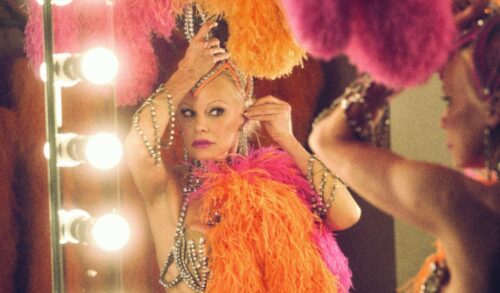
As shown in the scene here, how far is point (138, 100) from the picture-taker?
3.10 ft

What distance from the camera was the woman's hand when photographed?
93cm

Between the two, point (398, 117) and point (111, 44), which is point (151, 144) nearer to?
point (111, 44)

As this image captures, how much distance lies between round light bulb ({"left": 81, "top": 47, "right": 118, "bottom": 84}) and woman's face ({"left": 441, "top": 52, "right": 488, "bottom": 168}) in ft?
A: 1.68

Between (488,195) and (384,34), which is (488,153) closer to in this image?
(488,195)

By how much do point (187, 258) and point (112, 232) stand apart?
131 mm

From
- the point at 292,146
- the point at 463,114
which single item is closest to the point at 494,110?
the point at 463,114

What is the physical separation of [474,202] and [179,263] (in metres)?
0.45

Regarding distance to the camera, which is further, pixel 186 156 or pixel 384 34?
pixel 186 156

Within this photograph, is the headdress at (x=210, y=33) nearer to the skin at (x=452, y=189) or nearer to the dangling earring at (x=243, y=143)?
the dangling earring at (x=243, y=143)

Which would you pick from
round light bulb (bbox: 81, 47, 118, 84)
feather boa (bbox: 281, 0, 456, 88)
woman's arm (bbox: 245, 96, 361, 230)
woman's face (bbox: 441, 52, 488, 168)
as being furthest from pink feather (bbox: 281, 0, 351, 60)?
round light bulb (bbox: 81, 47, 118, 84)

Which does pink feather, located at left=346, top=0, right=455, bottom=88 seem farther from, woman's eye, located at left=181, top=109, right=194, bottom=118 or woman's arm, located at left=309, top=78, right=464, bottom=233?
woman's eye, located at left=181, top=109, right=194, bottom=118

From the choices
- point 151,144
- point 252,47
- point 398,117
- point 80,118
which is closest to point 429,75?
point 398,117

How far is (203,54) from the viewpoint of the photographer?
3.05ft

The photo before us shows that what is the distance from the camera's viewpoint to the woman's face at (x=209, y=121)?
93 centimetres
